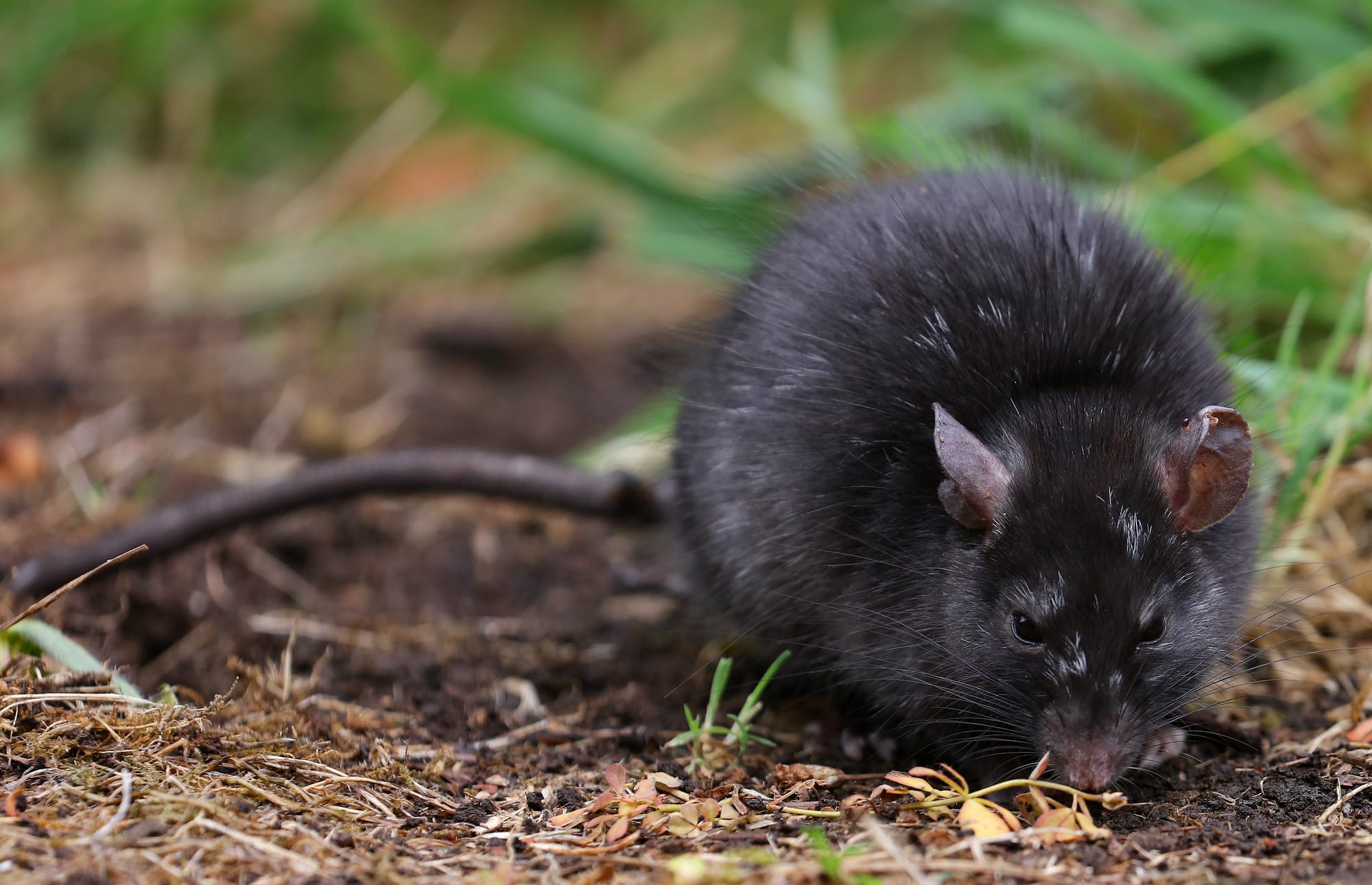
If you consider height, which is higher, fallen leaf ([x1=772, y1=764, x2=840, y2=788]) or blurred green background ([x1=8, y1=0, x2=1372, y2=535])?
blurred green background ([x1=8, y1=0, x2=1372, y2=535])

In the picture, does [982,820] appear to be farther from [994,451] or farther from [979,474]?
[994,451]

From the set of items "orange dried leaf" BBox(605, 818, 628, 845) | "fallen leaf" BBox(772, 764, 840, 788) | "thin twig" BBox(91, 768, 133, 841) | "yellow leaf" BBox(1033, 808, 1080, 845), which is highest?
"thin twig" BBox(91, 768, 133, 841)

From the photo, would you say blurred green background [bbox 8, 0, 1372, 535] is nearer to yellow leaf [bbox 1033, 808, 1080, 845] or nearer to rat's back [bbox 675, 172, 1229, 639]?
rat's back [bbox 675, 172, 1229, 639]

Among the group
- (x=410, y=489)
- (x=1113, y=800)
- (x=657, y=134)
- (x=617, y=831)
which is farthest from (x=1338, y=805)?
(x=657, y=134)

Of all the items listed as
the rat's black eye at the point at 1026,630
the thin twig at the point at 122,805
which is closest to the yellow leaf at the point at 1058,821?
the rat's black eye at the point at 1026,630

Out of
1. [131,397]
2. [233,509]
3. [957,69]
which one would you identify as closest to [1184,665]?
[233,509]

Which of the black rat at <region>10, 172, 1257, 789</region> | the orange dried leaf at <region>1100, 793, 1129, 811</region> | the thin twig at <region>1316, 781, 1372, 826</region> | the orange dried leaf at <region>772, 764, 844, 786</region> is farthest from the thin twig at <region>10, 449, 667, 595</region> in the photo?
the thin twig at <region>1316, 781, 1372, 826</region>
